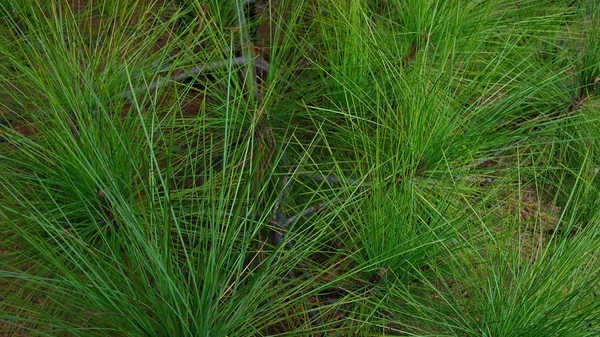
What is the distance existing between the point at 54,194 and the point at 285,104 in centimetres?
27

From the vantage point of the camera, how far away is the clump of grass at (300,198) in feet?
1.75

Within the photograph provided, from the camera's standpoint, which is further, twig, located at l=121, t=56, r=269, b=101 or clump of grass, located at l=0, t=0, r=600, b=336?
twig, located at l=121, t=56, r=269, b=101

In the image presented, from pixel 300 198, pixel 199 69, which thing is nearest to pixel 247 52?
pixel 199 69

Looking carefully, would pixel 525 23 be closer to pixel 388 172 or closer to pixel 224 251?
pixel 388 172

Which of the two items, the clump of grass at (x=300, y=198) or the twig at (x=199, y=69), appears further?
the twig at (x=199, y=69)

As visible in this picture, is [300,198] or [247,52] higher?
[247,52]

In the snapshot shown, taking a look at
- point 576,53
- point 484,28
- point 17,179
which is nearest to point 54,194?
point 17,179

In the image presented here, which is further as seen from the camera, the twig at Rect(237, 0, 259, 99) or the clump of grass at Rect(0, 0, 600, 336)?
the twig at Rect(237, 0, 259, 99)

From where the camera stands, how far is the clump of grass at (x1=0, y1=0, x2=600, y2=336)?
0.53m

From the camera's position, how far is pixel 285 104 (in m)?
0.77

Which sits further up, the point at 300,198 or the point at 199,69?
the point at 199,69

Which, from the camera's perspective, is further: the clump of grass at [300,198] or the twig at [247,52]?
the twig at [247,52]

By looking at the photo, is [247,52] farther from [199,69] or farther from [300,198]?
[300,198]

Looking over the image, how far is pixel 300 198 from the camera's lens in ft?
2.56
